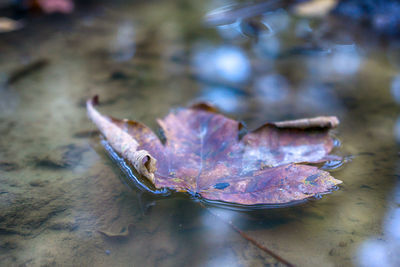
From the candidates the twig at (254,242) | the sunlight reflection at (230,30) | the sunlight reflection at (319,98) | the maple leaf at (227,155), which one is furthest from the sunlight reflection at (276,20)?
the twig at (254,242)

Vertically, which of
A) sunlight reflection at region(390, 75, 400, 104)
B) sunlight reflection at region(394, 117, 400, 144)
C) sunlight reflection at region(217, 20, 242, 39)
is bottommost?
sunlight reflection at region(394, 117, 400, 144)

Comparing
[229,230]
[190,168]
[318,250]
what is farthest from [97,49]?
[318,250]

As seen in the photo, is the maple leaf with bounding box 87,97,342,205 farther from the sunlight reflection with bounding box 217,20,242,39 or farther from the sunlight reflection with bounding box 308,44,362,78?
the sunlight reflection with bounding box 217,20,242,39

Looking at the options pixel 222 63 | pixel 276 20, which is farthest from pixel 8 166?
pixel 276 20

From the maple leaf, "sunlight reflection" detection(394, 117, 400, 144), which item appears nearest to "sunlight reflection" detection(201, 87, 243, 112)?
the maple leaf

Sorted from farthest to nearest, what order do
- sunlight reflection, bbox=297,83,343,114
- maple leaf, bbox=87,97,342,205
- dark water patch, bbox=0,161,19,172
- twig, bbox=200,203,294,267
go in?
1. sunlight reflection, bbox=297,83,343,114
2. dark water patch, bbox=0,161,19,172
3. maple leaf, bbox=87,97,342,205
4. twig, bbox=200,203,294,267
